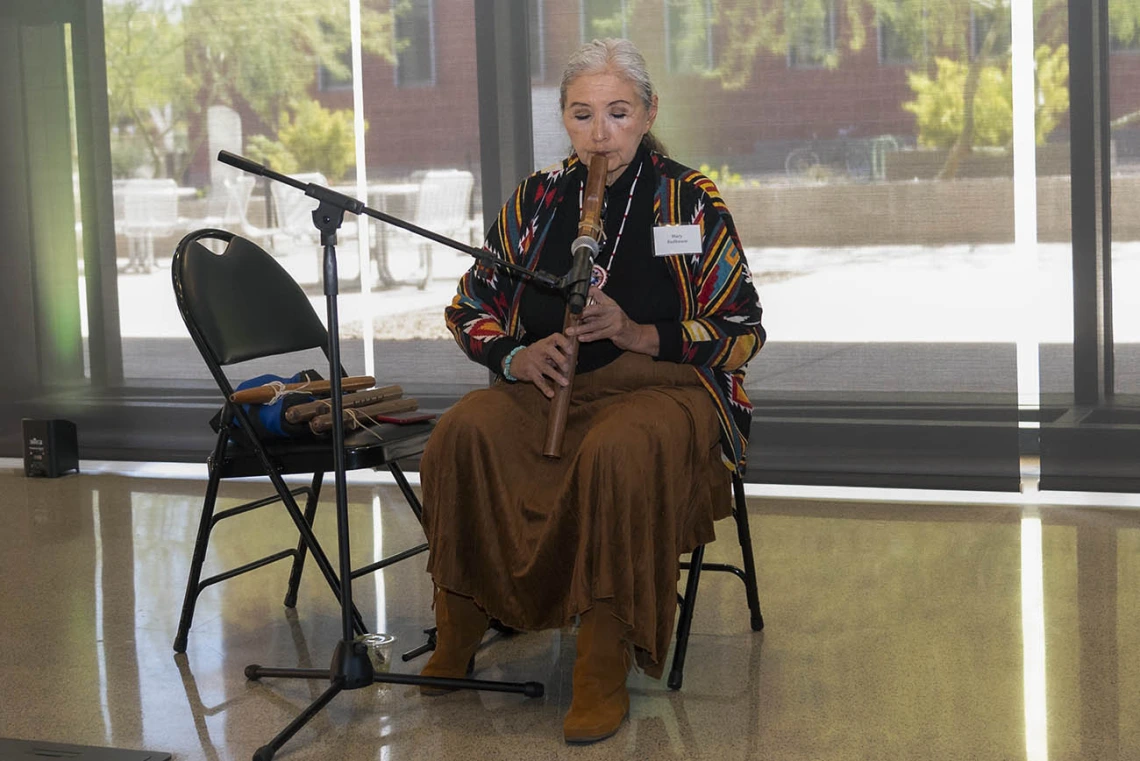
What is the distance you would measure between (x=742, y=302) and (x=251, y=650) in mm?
1344

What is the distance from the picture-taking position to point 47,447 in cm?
503

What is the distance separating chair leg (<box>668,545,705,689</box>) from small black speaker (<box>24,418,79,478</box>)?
10.5 feet

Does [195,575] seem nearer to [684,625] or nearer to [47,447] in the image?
[684,625]

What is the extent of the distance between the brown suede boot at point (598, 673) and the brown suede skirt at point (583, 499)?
1.5 inches

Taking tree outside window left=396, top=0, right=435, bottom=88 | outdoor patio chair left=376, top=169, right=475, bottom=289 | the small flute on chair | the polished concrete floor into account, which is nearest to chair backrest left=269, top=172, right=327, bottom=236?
outdoor patio chair left=376, top=169, right=475, bottom=289

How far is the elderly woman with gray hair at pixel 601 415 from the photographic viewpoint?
2.37m

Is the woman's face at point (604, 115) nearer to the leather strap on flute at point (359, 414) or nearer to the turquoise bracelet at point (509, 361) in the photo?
the turquoise bracelet at point (509, 361)

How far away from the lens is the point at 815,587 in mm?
3318

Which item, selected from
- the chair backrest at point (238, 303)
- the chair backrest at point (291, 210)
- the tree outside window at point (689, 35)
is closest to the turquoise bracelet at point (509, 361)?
the chair backrest at point (238, 303)

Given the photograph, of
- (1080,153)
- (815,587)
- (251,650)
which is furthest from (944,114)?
(251,650)

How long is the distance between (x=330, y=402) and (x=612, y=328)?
2.13 ft

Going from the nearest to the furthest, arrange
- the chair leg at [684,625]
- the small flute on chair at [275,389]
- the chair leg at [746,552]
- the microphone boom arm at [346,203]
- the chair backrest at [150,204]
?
the microphone boom arm at [346,203] → the chair leg at [684,625] → the small flute on chair at [275,389] → the chair leg at [746,552] → the chair backrest at [150,204]

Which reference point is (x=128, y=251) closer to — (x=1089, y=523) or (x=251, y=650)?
(x=251, y=650)

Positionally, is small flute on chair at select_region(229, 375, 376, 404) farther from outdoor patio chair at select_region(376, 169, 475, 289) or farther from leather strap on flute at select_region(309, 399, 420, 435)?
outdoor patio chair at select_region(376, 169, 475, 289)
